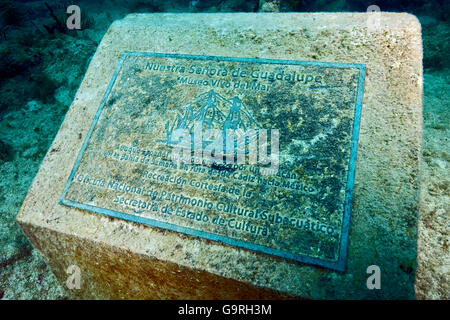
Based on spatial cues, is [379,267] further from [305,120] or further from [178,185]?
[178,185]

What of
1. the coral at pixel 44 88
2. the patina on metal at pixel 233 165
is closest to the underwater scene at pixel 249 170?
the patina on metal at pixel 233 165

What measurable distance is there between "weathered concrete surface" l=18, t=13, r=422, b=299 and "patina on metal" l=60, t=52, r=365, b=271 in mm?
80

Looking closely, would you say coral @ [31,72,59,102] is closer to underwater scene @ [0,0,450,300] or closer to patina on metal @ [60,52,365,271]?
underwater scene @ [0,0,450,300]

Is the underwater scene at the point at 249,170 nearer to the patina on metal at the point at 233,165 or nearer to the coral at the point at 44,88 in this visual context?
the patina on metal at the point at 233,165

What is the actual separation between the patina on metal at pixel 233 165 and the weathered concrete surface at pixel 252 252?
80mm

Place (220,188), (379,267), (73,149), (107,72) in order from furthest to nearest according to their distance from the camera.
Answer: (107,72) → (73,149) → (220,188) → (379,267)

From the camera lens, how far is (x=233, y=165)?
1645mm

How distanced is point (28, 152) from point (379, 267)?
3.85m

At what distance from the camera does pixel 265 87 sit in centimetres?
178

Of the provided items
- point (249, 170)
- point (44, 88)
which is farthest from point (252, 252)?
point (44, 88)

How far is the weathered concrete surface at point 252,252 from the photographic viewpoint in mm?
1345

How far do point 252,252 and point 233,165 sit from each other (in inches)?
20.9

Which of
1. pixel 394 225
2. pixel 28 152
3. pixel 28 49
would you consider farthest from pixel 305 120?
pixel 28 49

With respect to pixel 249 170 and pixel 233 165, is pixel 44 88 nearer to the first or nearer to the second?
pixel 233 165
